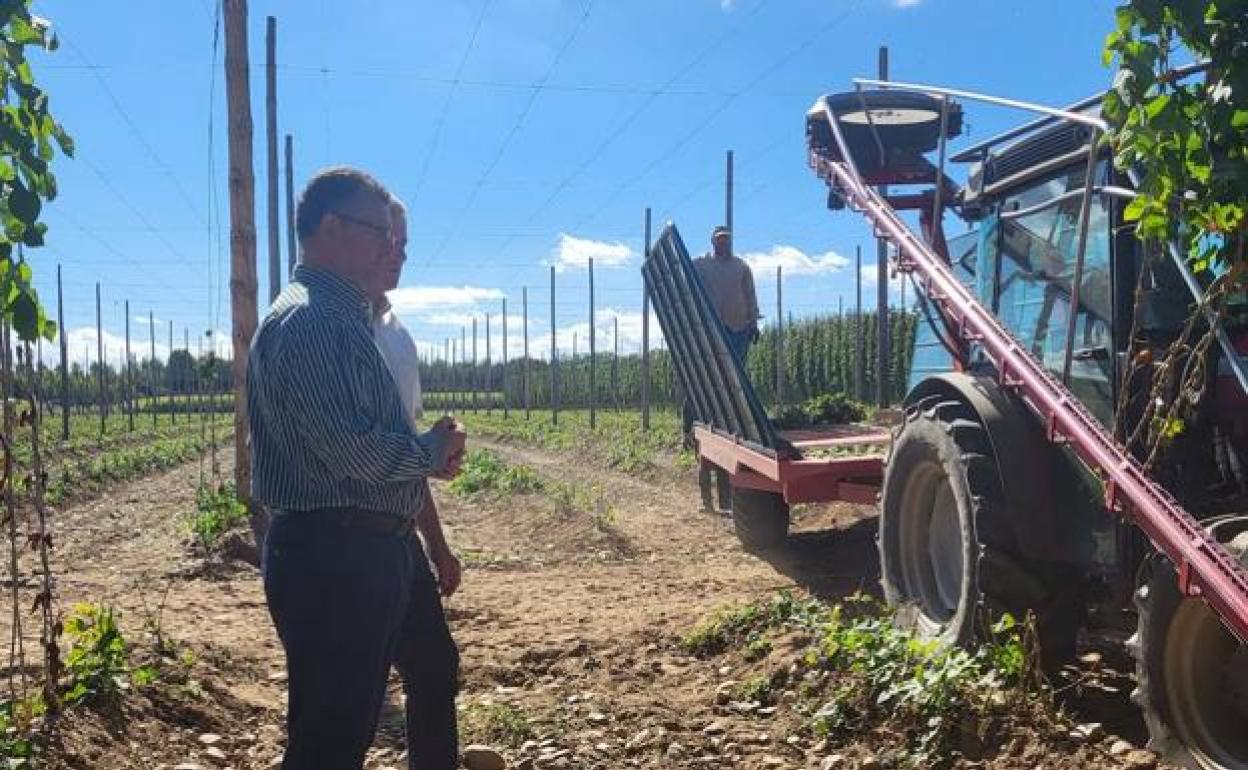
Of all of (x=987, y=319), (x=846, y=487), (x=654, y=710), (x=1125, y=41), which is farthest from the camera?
(x=846, y=487)

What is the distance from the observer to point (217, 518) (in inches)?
351

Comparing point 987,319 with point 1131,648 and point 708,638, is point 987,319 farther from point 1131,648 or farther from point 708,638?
point 708,638

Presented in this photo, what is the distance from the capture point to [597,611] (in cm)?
626

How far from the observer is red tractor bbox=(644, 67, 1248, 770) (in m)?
2.89

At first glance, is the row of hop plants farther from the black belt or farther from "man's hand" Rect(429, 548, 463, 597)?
the black belt

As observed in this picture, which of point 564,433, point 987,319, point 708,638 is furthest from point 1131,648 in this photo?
point 564,433

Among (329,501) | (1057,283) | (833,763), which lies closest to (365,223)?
(329,501)

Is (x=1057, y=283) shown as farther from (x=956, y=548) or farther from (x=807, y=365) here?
(x=807, y=365)

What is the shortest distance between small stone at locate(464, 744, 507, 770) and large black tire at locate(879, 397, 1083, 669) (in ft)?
5.64

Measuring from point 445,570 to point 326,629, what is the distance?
0.84 m

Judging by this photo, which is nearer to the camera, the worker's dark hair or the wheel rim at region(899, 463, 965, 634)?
the worker's dark hair

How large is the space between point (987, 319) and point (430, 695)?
248 centimetres

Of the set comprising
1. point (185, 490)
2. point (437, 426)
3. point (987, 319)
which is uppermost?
point (987, 319)

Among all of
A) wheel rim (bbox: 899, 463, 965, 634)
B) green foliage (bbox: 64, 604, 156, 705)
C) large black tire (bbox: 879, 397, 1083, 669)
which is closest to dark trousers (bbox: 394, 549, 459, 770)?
green foliage (bbox: 64, 604, 156, 705)
